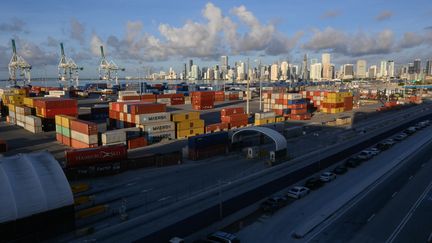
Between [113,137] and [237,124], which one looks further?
[237,124]

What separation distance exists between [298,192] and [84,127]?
28409 millimetres

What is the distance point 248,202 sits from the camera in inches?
989

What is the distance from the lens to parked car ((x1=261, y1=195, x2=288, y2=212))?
933 inches

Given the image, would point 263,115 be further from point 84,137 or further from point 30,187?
point 30,187

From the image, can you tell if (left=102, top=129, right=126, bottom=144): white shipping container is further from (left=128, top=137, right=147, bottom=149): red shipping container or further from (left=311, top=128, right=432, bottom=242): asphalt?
(left=311, top=128, right=432, bottom=242): asphalt

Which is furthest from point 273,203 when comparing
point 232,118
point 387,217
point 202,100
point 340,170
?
point 202,100

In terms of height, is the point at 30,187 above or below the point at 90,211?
above

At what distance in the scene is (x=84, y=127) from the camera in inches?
1617

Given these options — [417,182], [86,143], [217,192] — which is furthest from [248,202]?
[86,143]

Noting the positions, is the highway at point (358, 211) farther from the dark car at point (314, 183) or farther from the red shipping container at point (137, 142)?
the red shipping container at point (137, 142)

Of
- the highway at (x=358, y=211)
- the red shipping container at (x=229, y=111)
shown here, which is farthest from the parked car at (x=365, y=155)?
the red shipping container at (x=229, y=111)

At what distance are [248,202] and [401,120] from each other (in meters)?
65.3

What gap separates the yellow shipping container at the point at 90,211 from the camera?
2239 cm

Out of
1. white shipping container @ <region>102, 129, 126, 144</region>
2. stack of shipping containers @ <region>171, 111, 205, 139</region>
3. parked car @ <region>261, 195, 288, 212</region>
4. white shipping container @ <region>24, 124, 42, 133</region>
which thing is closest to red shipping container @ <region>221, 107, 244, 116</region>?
stack of shipping containers @ <region>171, 111, 205, 139</region>
